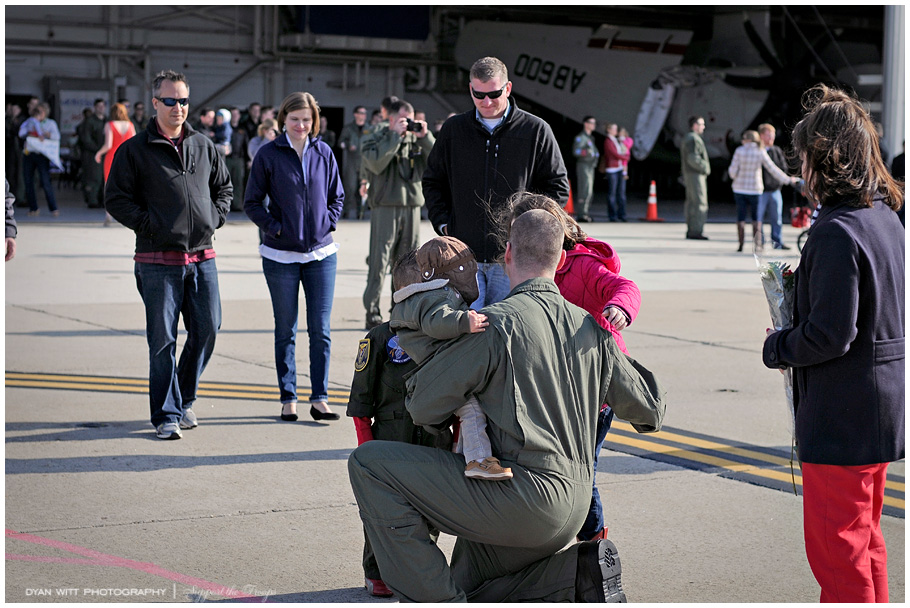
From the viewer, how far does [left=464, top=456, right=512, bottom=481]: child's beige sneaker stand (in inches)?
126

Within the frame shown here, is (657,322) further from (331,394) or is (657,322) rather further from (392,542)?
(392,542)

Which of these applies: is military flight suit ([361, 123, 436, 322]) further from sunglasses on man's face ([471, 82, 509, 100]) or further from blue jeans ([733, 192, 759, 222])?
blue jeans ([733, 192, 759, 222])

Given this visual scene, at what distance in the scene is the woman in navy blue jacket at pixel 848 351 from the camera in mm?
3105

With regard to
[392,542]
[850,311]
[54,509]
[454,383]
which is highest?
[850,311]

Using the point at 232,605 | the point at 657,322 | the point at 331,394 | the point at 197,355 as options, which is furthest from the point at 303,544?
the point at 657,322

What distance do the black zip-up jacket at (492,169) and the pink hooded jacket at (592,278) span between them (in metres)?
1.29

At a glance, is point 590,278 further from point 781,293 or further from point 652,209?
point 652,209

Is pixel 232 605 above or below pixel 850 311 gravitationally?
below

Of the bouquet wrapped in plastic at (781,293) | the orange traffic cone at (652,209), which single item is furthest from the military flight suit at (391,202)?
the orange traffic cone at (652,209)

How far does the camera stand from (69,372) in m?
7.65

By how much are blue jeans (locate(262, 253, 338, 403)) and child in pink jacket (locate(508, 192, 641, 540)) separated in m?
2.63

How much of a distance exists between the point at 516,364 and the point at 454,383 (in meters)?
0.19

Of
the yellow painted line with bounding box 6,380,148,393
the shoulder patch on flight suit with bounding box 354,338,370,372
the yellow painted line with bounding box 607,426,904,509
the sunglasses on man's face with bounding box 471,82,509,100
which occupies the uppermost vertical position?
the sunglasses on man's face with bounding box 471,82,509,100

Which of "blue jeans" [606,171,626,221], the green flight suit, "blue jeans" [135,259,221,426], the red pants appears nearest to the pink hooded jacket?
the red pants
